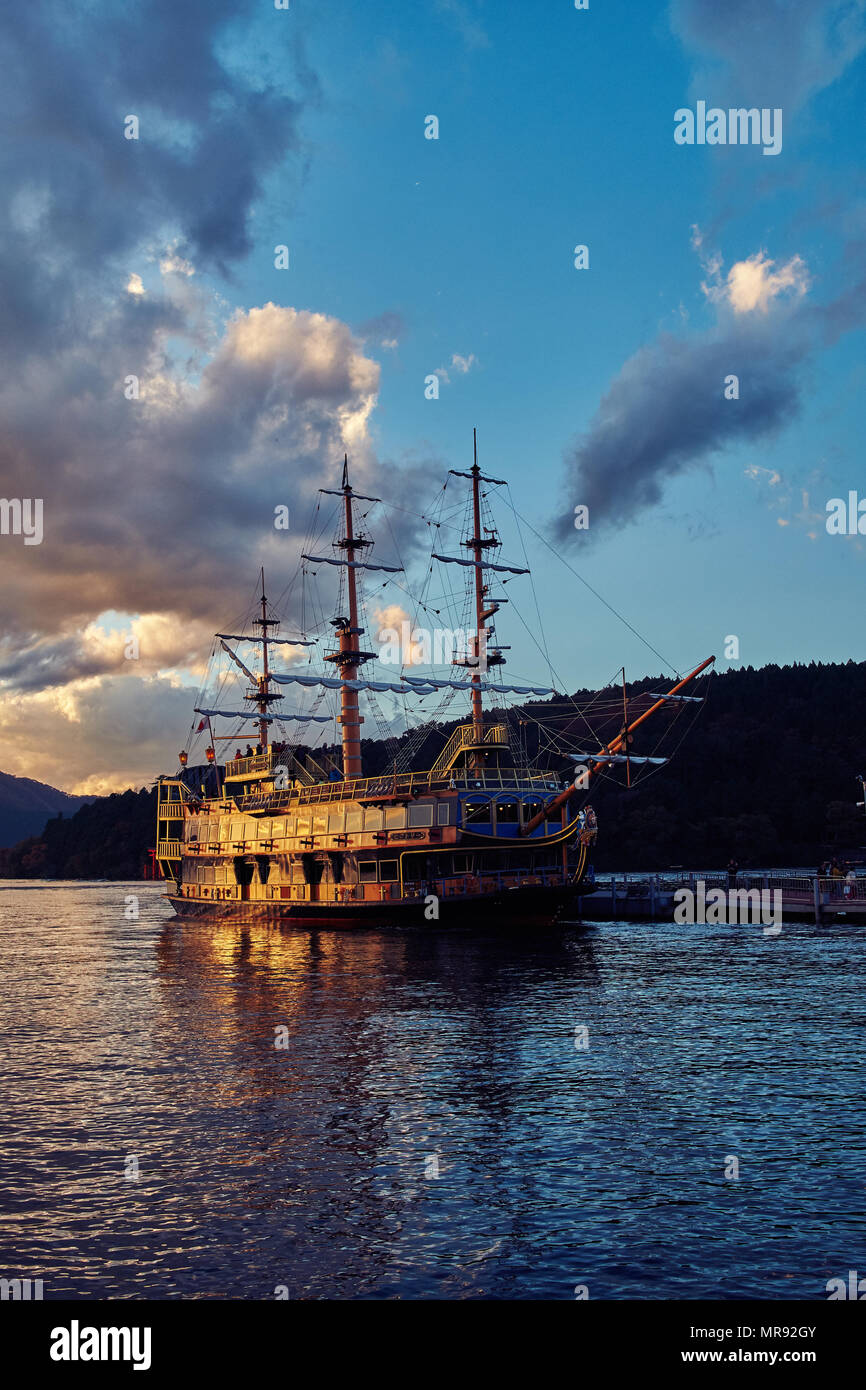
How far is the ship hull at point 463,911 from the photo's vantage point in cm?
6519

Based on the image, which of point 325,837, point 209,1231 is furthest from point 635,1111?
point 325,837

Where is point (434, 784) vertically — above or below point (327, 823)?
above

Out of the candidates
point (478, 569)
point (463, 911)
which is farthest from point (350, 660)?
point (463, 911)

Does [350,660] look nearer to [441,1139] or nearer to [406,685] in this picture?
[406,685]

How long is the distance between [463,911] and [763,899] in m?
22.5

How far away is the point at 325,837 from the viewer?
7756cm

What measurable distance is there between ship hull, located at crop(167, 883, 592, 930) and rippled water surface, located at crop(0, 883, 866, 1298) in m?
20.4

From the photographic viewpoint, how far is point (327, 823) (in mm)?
77750

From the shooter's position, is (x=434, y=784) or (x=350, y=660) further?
(x=350, y=660)

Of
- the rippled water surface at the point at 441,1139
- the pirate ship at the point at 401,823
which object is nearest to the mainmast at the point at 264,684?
the pirate ship at the point at 401,823

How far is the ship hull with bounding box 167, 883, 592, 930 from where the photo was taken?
2566 inches

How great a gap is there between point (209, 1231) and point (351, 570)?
7543 centimetres

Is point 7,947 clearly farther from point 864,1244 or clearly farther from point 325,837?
point 864,1244
